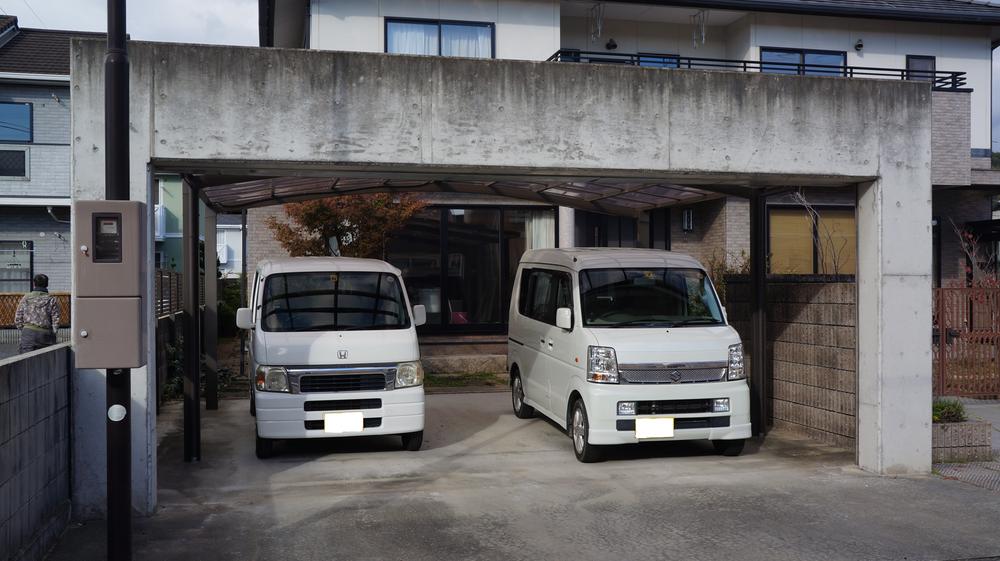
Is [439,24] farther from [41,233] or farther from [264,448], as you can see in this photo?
[41,233]

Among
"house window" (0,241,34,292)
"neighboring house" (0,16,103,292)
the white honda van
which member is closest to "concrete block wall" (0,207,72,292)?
"neighboring house" (0,16,103,292)

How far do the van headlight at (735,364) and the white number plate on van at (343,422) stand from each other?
12.1 ft

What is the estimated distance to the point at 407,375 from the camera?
8898 mm

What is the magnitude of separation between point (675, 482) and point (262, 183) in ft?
18.9

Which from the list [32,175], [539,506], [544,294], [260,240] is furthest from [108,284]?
[32,175]

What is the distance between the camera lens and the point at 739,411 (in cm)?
858

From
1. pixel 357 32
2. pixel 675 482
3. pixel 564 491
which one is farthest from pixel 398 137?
pixel 357 32

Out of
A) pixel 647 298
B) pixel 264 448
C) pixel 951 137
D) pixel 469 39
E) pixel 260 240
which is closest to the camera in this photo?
pixel 264 448

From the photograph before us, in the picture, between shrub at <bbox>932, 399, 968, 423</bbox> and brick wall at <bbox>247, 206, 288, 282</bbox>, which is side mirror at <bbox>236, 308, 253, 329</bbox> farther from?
shrub at <bbox>932, 399, 968, 423</bbox>

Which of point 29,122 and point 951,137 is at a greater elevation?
point 29,122

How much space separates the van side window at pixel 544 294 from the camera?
31.8ft

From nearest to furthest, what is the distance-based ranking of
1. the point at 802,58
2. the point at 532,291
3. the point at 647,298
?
the point at 647,298 → the point at 532,291 → the point at 802,58

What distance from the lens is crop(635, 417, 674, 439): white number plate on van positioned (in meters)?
8.30

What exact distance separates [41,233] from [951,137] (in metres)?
23.4
